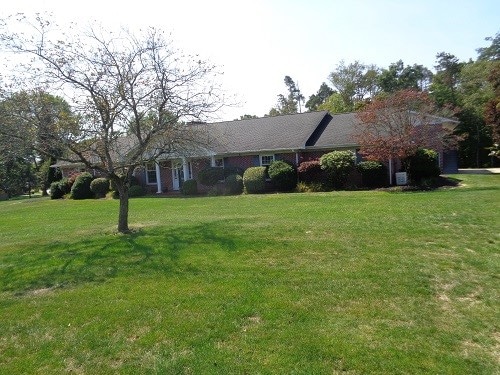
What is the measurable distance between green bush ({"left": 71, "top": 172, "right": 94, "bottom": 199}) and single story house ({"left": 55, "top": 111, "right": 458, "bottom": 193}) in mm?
3444

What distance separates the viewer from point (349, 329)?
435 centimetres

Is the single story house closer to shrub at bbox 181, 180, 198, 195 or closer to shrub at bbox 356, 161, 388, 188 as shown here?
shrub at bbox 181, 180, 198, 195

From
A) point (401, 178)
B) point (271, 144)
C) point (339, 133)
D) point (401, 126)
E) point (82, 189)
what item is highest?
point (339, 133)

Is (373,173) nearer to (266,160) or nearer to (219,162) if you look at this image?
(266,160)

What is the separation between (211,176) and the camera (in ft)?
79.4

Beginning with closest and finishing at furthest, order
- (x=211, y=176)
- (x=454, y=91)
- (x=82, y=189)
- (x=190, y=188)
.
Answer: (x=190, y=188) < (x=211, y=176) < (x=82, y=189) < (x=454, y=91)

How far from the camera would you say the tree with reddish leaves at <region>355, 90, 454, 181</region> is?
1814 cm

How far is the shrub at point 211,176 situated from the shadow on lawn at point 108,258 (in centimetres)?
1334

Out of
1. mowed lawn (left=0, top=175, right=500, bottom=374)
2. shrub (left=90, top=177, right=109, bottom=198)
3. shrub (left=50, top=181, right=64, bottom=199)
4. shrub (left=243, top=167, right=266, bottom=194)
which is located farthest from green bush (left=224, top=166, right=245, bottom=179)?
shrub (left=50, top=181, right=64, bottom=199)

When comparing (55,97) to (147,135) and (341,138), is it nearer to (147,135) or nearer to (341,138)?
(147,135)

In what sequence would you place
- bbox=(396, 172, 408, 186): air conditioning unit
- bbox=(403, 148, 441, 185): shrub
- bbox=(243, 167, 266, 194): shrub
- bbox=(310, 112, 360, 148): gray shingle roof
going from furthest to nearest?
1. bbox=(310, 112, 360, 148): gray shingle roof
2. bbox=(243, 167, 266, 194): shrub
3. bbox=(396, 172, 408, 186): air conditioning unit
4. bbox=(403, 148, 441, 185): shrub

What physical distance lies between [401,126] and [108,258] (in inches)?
590

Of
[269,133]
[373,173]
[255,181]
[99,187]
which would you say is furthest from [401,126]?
[99,187]

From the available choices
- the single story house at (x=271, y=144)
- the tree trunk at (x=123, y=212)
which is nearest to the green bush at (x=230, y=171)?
the single story house at (x=271, y=144)
